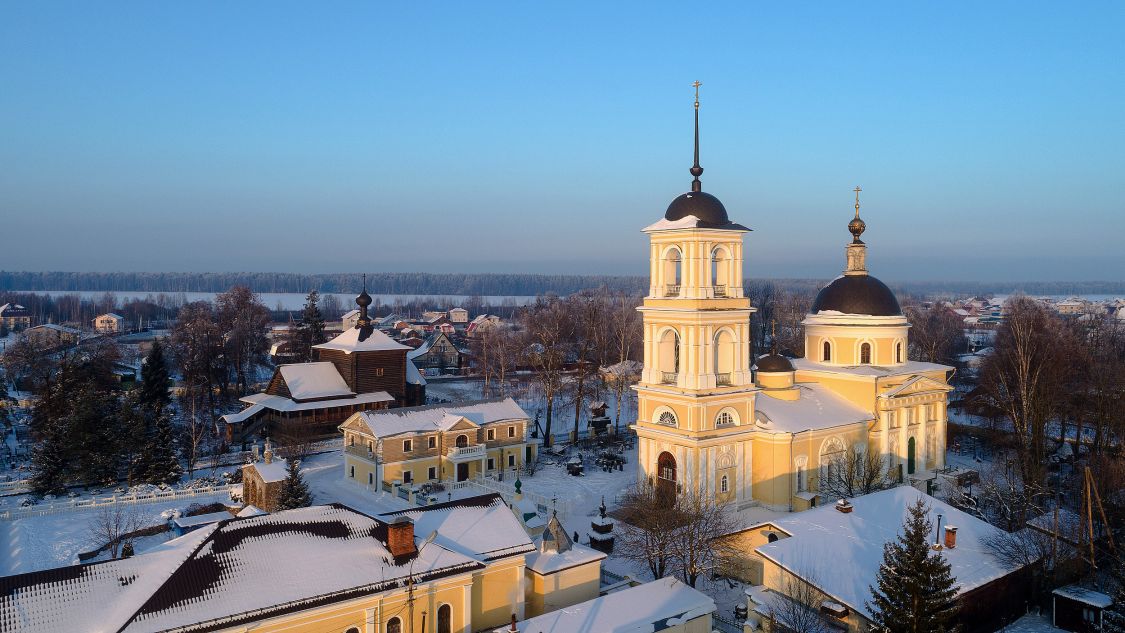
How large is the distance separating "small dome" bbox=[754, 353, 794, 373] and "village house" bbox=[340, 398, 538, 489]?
32.5 ft

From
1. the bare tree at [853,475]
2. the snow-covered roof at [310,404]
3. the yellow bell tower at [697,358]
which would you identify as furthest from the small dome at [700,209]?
the snow-covered roof at [310,404]

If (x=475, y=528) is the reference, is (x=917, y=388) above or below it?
above

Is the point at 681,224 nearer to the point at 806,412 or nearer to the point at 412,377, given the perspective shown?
the point at 806,412

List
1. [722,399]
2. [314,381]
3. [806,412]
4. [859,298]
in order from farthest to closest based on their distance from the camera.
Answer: [314,381]
[859,298]
[806,412]
[722,399]

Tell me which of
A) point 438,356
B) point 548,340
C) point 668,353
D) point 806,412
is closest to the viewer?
point 668,353

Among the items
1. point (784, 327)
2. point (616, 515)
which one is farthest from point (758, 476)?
point (784, 327)

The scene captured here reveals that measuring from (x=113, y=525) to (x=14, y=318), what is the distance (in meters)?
105

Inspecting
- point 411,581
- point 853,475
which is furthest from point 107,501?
point 853,475

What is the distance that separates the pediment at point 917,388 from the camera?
27.7 metres

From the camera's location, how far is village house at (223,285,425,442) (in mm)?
36719

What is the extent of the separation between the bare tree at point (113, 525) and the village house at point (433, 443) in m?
7.58

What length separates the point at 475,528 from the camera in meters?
16.7

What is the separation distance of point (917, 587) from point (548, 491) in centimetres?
1596

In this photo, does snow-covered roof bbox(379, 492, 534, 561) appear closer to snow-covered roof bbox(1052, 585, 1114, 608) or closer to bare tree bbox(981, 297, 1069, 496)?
snow-covered roof bbox(1052, 585, 1114, 608)
